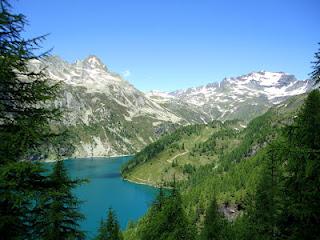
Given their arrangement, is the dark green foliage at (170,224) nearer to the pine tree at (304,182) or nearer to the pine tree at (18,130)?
the pine tree at (304,182)

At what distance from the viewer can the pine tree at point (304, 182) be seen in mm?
13778

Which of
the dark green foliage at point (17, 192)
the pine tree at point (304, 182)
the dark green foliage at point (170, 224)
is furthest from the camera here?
the dark green foliage at point (170, 224)

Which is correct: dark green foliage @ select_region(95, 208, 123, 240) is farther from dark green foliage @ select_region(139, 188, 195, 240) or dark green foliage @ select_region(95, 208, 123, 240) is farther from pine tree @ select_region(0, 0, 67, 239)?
pine tree @ select_region(0, 0, 67, 239)

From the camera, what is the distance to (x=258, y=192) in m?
36.9

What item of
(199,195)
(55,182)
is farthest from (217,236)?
(199,195)

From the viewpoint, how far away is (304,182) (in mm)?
16562

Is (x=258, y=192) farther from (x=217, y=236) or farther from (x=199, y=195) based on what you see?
(x=199, y=195)

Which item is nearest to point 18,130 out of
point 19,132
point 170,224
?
point 19,132

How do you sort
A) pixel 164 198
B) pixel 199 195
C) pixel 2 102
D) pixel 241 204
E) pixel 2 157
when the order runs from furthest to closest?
pixel 199 195, pixel 241 204, pixel 164 198, pixel 2 102, pixel 2 157

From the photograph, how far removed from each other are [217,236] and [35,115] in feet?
146

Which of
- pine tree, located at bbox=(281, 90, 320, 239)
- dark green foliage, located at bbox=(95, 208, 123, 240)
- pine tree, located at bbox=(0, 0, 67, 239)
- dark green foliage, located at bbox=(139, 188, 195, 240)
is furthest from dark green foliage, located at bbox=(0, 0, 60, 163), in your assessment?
dark green foliage, located at bbox=(95, 208, 123, 240)

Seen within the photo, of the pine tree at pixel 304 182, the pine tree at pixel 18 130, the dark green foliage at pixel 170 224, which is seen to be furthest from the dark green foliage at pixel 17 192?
the dark green foliage at pixel 170 224

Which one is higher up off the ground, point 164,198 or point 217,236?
point 164,198

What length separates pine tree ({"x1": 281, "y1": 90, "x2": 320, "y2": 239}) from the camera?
13778 mm
